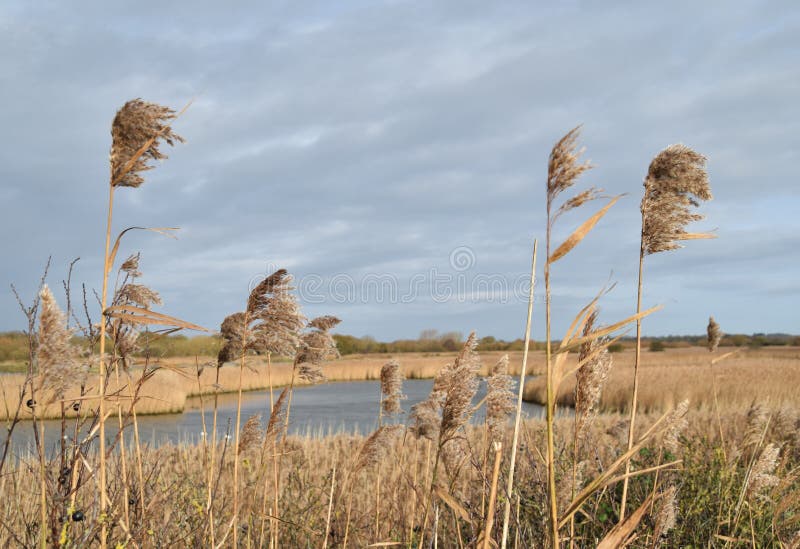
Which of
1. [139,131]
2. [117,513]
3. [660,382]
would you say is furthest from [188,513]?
[660,382]

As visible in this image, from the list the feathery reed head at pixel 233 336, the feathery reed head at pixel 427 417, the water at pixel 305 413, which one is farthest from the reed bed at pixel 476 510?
the water at pixel 305 413

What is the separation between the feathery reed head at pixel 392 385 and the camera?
14.0 ft

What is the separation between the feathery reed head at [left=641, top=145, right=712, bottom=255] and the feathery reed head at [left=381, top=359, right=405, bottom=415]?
83.9 inches

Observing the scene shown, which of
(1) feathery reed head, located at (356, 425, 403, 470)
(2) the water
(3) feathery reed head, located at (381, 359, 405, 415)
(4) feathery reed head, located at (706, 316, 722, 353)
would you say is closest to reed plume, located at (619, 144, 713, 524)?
(1) feathery reed head, located at (356, 425, 403, 470)

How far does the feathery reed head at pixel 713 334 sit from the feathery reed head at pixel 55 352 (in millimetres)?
6073

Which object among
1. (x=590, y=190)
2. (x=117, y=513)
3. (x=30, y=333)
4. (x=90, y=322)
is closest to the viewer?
(x=590, y=190)

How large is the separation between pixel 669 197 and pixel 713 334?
4646 mm

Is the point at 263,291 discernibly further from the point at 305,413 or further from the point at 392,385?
the point at 305,413

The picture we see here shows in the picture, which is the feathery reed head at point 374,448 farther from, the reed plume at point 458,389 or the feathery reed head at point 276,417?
the reed plume at point 458,389

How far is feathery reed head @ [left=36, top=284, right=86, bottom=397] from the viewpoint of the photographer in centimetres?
212

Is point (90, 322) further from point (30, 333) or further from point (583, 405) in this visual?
point (583, 405)

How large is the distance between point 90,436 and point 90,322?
479 millimetres

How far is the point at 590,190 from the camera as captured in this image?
1.62 meters

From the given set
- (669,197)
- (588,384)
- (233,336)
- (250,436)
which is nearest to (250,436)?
(250,436)
